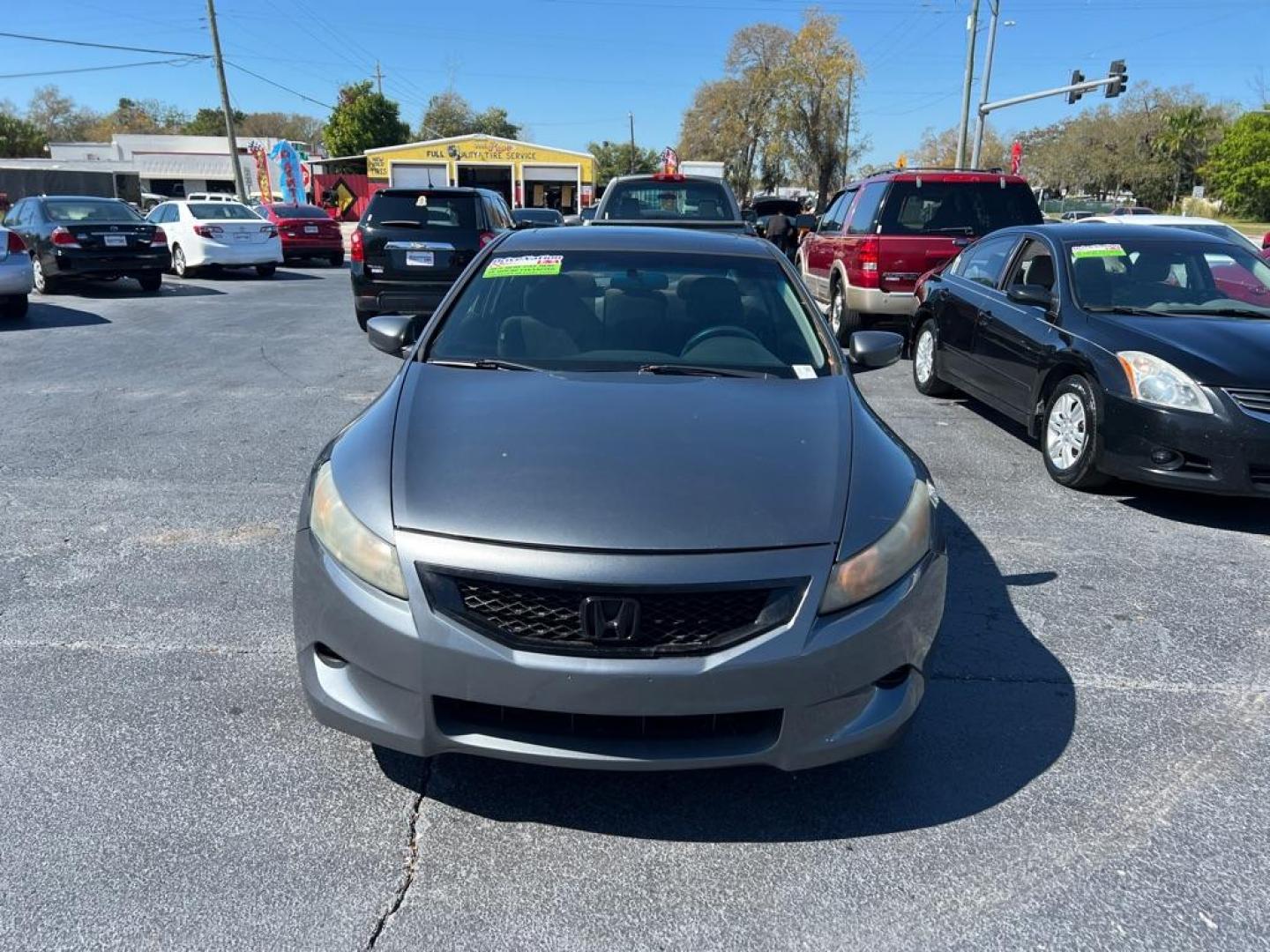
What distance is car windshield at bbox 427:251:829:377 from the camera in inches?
145

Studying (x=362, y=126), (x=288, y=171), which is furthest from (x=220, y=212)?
(x=362, y=126)

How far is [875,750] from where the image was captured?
2.50 m

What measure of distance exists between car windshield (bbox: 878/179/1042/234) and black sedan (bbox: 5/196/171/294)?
1169cm

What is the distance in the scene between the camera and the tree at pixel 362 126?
7125 cm

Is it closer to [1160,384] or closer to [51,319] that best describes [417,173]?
[51,319]

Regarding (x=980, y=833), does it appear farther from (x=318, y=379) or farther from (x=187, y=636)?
(x=318, y=379)

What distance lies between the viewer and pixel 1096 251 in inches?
249

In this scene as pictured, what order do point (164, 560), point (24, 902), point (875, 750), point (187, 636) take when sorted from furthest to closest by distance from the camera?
point (164, 560) < point (187, 636) < point (875, 750) < point (24, 902)

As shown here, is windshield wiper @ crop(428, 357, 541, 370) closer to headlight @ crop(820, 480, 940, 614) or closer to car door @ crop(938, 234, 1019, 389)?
headlight @ crop(820, 480, 940, 614)

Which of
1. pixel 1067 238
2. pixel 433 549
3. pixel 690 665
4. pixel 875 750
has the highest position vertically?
pixel 1067 238

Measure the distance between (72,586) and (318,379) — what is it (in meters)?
A: 4.74

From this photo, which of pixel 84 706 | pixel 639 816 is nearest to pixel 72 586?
pixel 84 706

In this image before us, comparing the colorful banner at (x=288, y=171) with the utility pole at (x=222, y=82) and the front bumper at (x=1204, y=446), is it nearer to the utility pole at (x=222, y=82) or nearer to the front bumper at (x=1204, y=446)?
the utility pole at (x=222, y=82)

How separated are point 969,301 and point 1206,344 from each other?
7.27 ft
